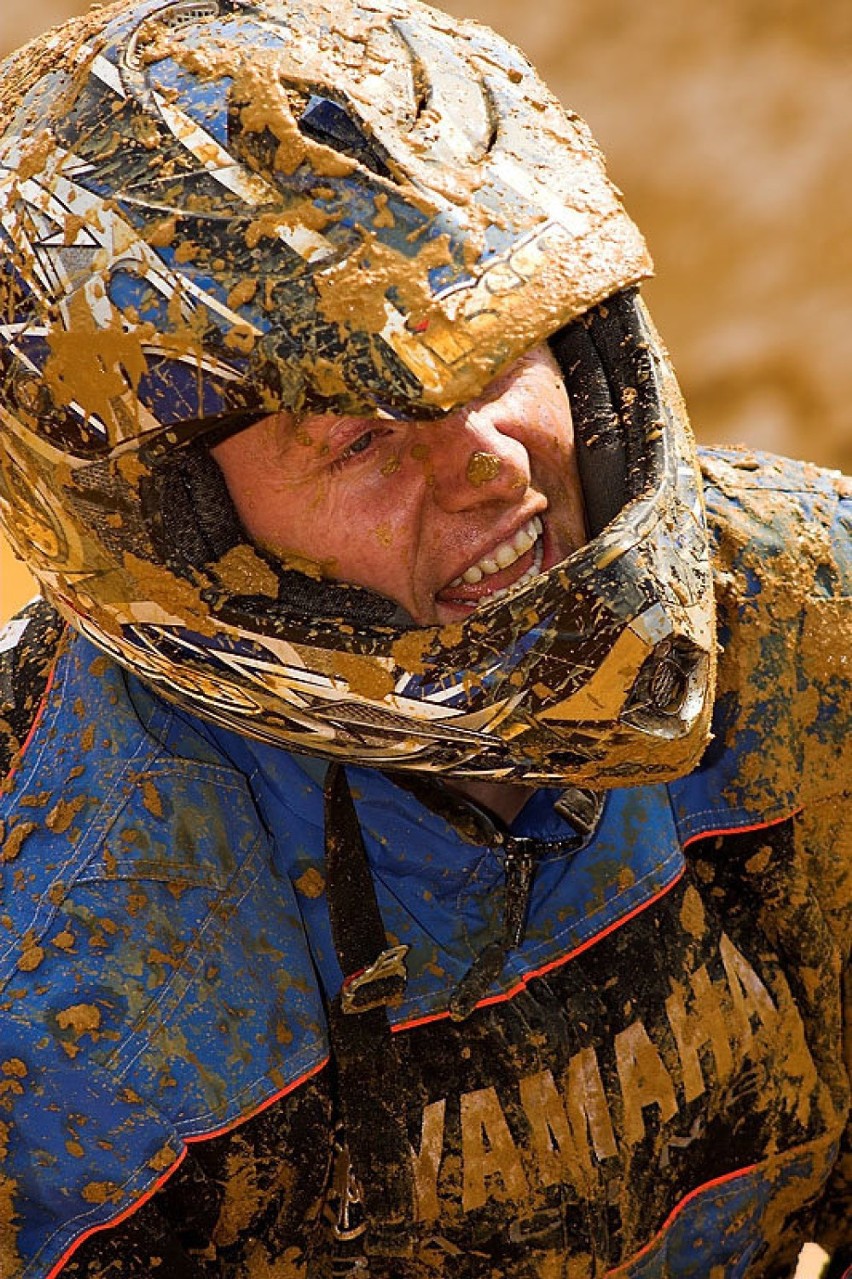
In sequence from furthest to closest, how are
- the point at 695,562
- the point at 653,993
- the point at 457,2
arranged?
the point at 457,2 < the point at 653,993 < the point at 695,562

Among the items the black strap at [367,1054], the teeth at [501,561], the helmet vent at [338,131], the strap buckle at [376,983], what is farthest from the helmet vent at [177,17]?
the strap buckle at [376,983]

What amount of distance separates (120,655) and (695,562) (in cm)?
47

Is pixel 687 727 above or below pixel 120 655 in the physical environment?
below

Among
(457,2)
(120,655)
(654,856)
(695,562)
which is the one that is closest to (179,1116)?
(120,655)

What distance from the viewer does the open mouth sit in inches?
58.9

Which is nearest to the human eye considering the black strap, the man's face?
the man's face

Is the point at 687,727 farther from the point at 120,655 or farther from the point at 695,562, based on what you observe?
the point at 120,655

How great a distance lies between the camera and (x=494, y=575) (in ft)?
4.94

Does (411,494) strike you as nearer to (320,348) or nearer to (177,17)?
(320,348)

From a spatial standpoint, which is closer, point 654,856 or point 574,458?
point 574,458

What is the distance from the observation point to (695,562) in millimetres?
1510

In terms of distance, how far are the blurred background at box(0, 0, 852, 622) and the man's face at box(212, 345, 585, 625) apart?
137 inches

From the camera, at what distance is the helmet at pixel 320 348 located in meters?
1.37

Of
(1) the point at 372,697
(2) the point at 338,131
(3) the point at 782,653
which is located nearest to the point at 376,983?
(1) the point at 372,697
